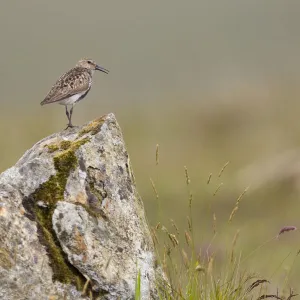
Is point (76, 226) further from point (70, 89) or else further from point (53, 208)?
point (70, 89)

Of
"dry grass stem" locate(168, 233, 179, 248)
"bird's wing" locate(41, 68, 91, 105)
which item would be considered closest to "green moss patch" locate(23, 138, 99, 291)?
"dry grass stem" locate(168, 233, 179, 248)

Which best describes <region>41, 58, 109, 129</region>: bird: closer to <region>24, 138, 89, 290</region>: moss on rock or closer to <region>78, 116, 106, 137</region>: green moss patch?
<region>78, 116, 106, 137</region>: green moss patch

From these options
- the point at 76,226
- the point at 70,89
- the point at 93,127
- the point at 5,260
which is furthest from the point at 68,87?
the point at 5,260

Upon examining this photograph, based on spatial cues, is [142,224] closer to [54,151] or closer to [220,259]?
[54,151]

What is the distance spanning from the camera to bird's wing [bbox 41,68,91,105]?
10.2m

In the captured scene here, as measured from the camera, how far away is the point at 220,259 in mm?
18500

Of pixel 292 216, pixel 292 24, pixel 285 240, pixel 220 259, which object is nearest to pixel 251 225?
pixel 292 216

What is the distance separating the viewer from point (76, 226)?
673cm

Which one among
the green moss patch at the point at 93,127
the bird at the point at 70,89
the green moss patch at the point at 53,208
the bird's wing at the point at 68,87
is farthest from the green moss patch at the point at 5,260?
the bird's wing at the point at 68,87

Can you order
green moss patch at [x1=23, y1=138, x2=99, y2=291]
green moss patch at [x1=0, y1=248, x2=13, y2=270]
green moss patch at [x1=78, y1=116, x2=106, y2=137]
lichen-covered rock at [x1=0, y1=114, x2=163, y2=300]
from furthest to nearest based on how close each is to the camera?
green moss patch at [x1=78, y1=116, x2=106, y2=137]
green moss patch at [x1=23, y1=138, x2=99, y2=291]
lichen-covered rock at [x1=0, y1=114, x2=163, y2=300]
green moss patch at [x1=0, y1=248, x2=13, y2=270]

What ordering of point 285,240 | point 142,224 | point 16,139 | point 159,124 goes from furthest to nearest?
point 159,124
point 16,139
point 285,240
point 142,224

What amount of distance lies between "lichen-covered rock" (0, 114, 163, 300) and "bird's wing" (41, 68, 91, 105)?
256 centimetres

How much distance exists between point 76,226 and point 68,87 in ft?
12.1

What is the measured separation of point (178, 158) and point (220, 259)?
12.9 meters
